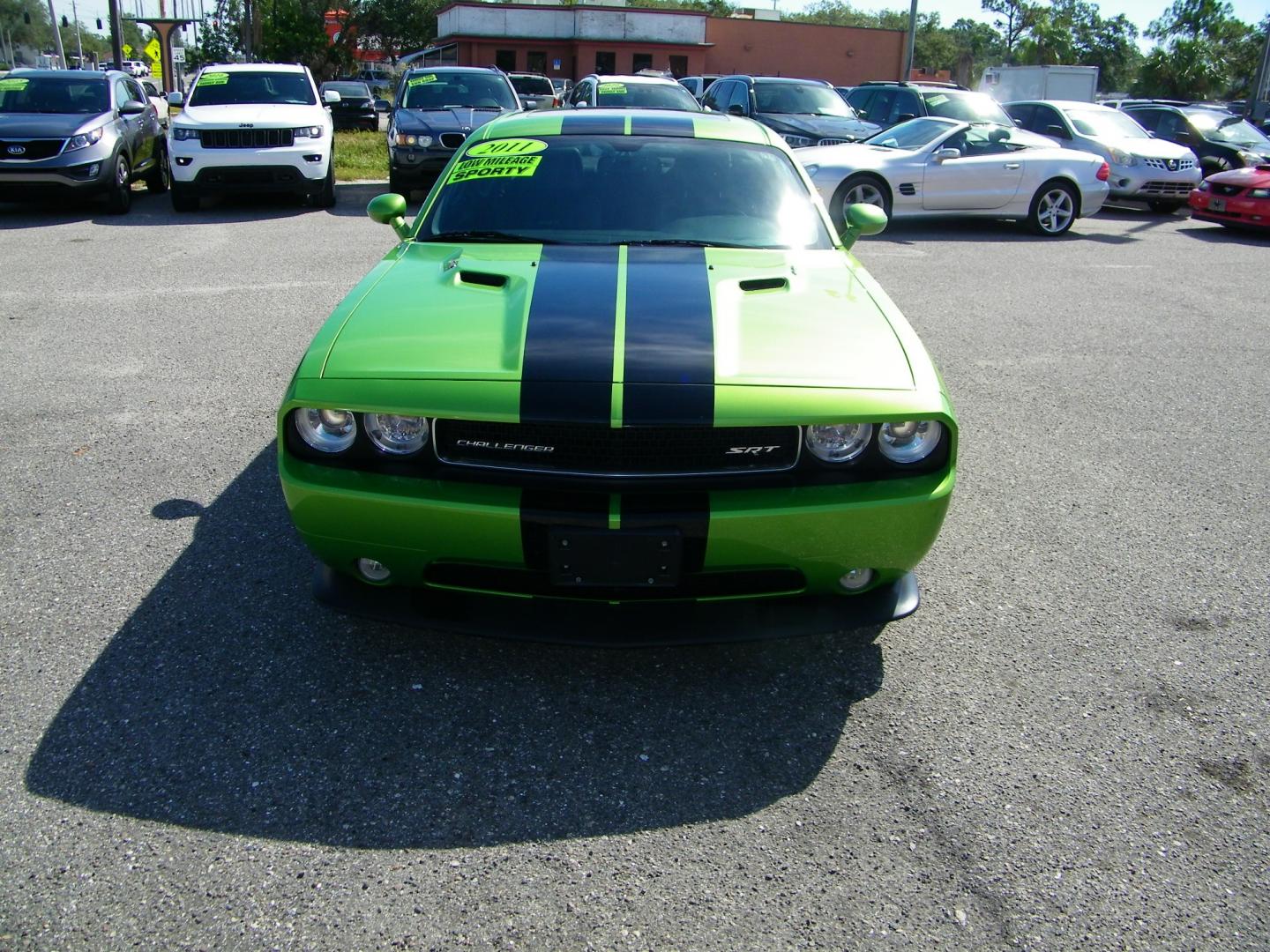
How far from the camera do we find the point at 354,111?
27.8 meters

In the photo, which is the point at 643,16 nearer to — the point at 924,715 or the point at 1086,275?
the point at 1086,275

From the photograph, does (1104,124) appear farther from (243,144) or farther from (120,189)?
(120,189)

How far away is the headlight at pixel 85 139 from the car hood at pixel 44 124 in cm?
5

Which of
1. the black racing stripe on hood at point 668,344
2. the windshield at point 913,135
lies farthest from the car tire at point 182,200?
the black racing stripe on hood at point 668,344

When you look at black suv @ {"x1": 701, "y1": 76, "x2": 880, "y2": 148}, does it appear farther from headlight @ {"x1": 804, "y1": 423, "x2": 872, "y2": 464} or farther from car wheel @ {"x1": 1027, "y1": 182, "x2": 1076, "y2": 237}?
headlight @ {"x1": 804, "y1": 423, "x2": 872, "y2": 464}

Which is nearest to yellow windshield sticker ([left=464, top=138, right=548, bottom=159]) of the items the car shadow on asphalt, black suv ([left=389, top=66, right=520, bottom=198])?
the car shadow on asphalt

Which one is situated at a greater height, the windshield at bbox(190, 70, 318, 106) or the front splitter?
the windshield at bbox(190, 70, 318, 106)

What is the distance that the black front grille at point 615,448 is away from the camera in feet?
8.80

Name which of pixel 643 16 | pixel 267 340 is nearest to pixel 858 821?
pixel 267 340

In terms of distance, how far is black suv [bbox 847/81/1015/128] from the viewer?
14430mm

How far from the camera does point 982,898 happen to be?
229 cm

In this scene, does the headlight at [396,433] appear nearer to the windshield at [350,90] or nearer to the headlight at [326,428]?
the headlight at [326,428]

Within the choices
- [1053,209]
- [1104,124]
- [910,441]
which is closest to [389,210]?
[910,441]

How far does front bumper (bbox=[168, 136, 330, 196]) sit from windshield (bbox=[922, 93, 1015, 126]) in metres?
8.49
